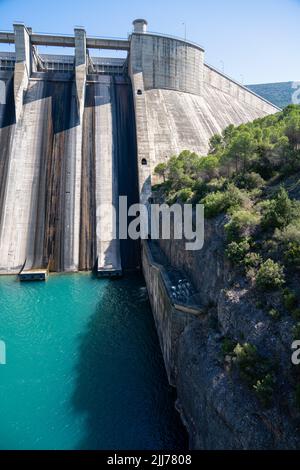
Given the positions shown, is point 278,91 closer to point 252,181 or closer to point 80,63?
point 80,63

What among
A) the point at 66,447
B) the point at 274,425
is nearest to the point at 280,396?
the point at 274,425

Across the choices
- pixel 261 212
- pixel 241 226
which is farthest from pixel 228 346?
pixel 261 212

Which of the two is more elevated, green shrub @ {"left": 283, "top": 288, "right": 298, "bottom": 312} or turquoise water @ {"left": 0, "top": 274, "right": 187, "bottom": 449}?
green shrub @ {"left": 283, "top": 288, "right": 298, "bottom": 312}

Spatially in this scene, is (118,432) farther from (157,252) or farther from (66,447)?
(157,252)

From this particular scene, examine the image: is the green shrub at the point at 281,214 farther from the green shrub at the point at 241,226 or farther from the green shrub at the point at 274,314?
the green shrub at the point at 274,314

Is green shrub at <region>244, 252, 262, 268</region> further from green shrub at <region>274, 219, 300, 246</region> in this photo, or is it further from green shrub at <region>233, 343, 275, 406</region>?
green shrub at <region>233, 343, 275, 406</region>

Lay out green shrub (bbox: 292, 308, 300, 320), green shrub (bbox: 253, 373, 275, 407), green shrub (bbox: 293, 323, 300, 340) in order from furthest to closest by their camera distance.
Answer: green shrub (bbox: 292, 308, 300, 320), green shrub (bbox: 293, 323, 300, 340), green shrub (bbox: 253, 373, 275, 407)

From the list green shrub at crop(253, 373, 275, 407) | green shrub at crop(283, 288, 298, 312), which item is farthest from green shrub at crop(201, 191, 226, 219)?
green shrub at crop(253, 373, 275, 407)
